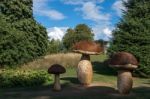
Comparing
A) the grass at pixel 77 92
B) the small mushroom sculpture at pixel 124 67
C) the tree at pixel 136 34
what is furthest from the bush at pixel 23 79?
the tree at pixel 136 34

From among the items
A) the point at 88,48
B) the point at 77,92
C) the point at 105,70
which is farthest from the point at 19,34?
the point at 77,92

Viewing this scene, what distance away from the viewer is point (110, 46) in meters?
24.9

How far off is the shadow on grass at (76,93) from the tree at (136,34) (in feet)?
17.0

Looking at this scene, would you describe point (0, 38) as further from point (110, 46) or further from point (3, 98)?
point (3, 98)

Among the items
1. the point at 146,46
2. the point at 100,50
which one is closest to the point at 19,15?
the point at 146,46

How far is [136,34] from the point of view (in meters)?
24.2

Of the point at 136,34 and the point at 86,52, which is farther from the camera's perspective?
the point at 136,34

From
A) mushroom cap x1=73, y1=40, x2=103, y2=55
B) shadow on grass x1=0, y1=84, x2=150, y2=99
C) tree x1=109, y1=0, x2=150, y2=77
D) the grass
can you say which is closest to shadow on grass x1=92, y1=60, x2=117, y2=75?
tree x1=109, y1=0, x2=150, y2=77

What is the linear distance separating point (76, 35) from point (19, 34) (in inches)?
1618

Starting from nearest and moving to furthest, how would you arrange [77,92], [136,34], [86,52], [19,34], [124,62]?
[124,62] < [77,92] < [86,52] < [136,34] < [19,34]

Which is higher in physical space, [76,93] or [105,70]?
[105,70]

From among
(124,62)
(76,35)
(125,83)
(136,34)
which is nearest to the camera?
(124,62)

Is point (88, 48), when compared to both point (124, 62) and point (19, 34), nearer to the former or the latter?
point (124, 62)

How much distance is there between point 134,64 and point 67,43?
51.3 metres
